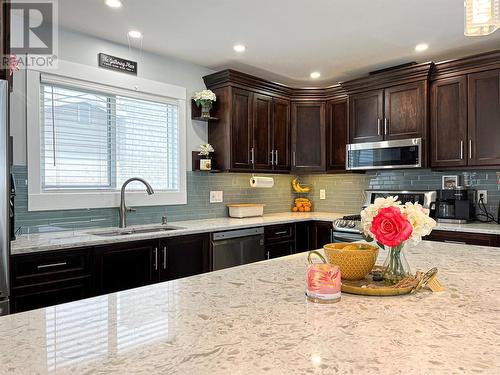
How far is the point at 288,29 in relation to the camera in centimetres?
306

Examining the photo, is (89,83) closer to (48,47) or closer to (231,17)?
(48,47)

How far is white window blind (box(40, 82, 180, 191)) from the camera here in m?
3.00

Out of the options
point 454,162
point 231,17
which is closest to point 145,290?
point 231,17

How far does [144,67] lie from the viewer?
3559 millimetres

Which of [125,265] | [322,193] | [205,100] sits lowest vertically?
[125,265]

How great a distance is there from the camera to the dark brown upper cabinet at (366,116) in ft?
13.2

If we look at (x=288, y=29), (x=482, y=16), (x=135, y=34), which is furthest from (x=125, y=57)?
(x=482, y=16)

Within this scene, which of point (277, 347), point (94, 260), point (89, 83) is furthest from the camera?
point (89, 83)

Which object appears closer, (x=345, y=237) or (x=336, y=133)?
(x=345, y=237)

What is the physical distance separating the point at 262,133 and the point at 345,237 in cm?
142

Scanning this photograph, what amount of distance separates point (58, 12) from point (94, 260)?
1785 mm

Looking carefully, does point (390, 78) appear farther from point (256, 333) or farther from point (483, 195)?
point (256, 333)

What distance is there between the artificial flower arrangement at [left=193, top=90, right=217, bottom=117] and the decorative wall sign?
0.65 metres

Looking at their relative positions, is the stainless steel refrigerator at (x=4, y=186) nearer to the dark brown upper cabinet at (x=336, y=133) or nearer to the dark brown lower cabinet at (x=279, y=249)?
the dark brown lower cabinet at (x=279, y=249)
